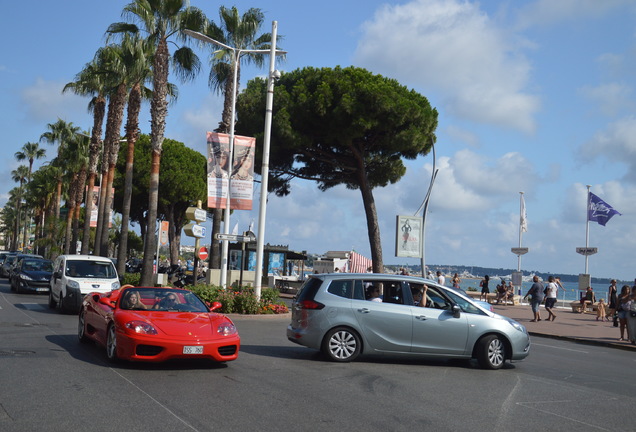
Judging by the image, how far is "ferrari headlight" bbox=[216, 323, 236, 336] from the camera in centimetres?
1020

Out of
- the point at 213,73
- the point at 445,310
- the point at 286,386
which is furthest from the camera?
the point at 213,73

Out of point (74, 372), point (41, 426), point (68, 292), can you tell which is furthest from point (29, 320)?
point (41, 426)

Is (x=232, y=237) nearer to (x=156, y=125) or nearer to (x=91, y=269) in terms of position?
(x=91, y=269)

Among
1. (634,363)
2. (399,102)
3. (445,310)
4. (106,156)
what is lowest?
(634,363)

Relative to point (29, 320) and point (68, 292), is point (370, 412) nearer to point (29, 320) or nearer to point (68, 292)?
point (29, 320)

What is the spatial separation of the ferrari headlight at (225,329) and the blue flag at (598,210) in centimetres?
3250

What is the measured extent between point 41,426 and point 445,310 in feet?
24.5

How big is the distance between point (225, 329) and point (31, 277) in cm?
2010

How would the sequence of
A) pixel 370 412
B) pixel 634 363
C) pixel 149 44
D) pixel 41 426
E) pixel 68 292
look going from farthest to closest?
pixel 149 44 < pixel 68 292 < pixel 634 363 < pixel 370 412 < pixel 41 426

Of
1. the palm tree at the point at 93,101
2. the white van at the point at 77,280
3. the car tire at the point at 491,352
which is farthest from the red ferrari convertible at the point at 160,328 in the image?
the palm tree at the point at 93,101

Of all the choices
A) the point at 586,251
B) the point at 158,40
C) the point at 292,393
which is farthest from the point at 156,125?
the point at 586,251

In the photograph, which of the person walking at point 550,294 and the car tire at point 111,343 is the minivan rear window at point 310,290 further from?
the person walking at point 550,294

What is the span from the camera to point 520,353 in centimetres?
1194

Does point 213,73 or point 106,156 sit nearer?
point 213,73
